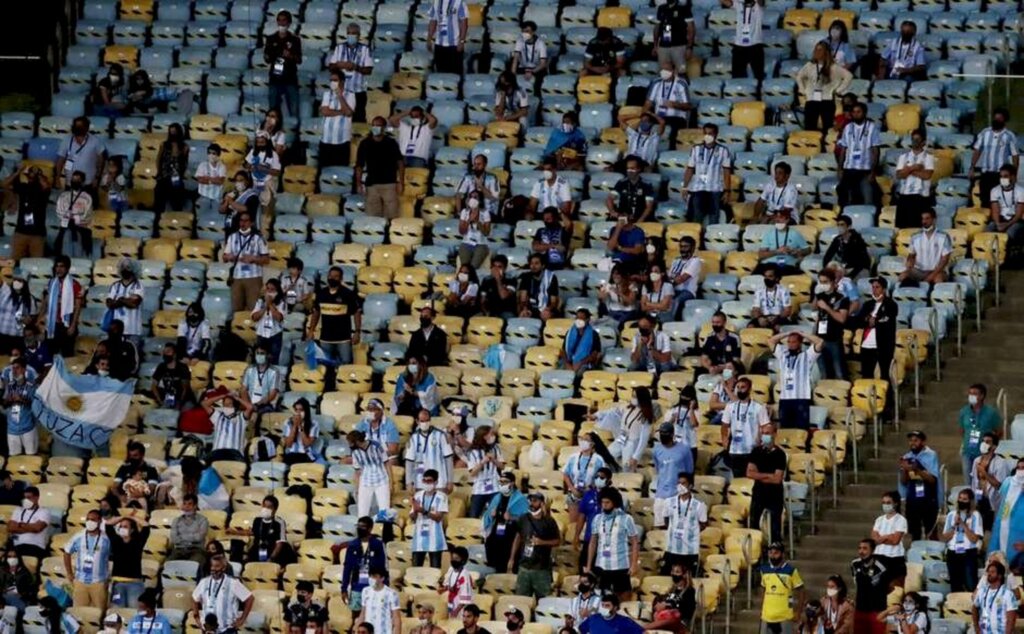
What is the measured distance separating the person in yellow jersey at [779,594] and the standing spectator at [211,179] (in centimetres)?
1007

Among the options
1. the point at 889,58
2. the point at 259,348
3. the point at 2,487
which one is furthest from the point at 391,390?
the point at 889,58

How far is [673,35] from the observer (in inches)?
1410

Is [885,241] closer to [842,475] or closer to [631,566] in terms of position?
[842,475]

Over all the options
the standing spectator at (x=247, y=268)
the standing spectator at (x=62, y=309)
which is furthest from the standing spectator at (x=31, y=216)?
the standing spectator at (x=247, y=268)

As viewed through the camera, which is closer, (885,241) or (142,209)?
(885,241)

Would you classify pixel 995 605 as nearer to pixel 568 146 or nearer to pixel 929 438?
pixel 929 438

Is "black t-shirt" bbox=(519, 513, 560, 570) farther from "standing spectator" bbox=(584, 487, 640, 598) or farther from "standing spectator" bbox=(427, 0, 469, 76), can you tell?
"standing spectator" bbox=(427, 0, 469, 76)

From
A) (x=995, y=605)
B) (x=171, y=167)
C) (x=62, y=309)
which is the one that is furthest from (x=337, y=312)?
(x=995, y=605)

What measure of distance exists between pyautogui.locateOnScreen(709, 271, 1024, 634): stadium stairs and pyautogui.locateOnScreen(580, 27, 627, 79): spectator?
5711mm

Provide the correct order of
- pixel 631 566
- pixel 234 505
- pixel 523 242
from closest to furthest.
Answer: pixel 631 566, pixel 234 505, pixel 523 242

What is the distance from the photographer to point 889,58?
35406mm

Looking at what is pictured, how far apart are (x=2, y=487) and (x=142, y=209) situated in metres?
5.67

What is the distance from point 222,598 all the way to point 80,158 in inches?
337

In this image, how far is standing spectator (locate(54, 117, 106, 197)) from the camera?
3625cm
